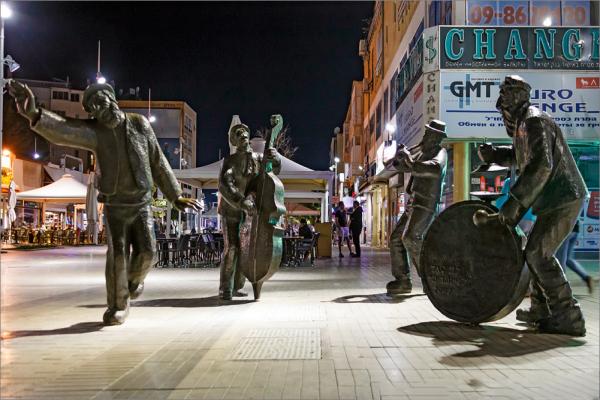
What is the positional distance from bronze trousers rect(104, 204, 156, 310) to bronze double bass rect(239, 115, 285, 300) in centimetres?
185

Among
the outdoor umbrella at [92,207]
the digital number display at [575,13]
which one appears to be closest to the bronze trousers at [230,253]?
the digital number display at [575,13]

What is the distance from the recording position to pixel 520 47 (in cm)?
1844

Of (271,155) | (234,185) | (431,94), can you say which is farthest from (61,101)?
(271,155)

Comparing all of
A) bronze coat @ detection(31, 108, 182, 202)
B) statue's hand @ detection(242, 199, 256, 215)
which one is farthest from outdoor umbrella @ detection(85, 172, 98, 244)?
bronze coat @ detection(31, 108, 182, 202)

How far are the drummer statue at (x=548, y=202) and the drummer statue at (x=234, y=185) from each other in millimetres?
3725

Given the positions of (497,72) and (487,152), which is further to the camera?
(497,72)

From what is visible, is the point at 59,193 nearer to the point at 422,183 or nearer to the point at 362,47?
the point at 422,183

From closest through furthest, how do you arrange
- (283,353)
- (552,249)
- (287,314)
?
(283,353)
(552,249)
(287,314)

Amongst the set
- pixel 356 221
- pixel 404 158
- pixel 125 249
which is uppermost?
pixel 404 158

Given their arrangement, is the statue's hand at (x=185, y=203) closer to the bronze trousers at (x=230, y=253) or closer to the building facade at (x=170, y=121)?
the bronze trousers at (x=230, y=253)

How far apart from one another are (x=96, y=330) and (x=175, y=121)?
102 metres

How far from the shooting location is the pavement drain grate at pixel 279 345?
16.1 ft

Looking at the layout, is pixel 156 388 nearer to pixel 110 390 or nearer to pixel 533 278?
pixel 110 390

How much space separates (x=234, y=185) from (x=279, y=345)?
362 centimetres
